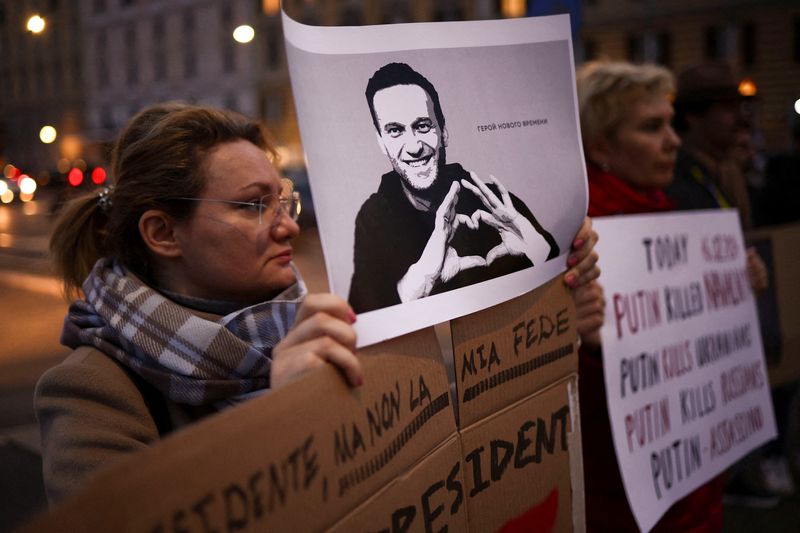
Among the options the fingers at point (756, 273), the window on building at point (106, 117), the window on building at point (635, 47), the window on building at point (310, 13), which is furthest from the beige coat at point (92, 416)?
the window on building at point (106, 117)

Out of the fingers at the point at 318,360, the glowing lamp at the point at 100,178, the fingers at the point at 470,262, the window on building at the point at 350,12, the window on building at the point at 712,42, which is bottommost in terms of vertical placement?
the fingers at the point at 318,360

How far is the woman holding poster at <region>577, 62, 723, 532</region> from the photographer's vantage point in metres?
2.12

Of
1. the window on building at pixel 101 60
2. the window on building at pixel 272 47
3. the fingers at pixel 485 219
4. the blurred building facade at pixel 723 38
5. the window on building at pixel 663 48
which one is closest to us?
the fingers at pixel 485 219

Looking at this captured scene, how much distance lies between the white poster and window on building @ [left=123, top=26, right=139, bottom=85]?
145 ft

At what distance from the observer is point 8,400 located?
6.12m

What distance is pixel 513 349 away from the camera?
1.37 meters

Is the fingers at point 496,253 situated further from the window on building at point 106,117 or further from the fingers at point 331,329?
the window on building at point 106,117

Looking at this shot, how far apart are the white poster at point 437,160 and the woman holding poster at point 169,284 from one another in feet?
0.80

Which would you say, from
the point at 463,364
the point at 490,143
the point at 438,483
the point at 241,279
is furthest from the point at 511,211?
the point at 241,279

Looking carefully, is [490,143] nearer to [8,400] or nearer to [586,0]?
[8,400]

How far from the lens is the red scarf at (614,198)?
2.38 metres

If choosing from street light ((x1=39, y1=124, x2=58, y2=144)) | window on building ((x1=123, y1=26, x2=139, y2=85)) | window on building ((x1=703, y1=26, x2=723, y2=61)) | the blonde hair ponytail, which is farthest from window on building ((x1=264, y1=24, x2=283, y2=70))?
the blonde hair ponytail

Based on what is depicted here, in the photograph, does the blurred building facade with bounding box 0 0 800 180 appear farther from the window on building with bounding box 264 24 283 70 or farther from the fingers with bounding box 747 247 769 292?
the fingers with bounding box 747 247 769 292

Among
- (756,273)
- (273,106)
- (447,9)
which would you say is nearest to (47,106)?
(273,106)
